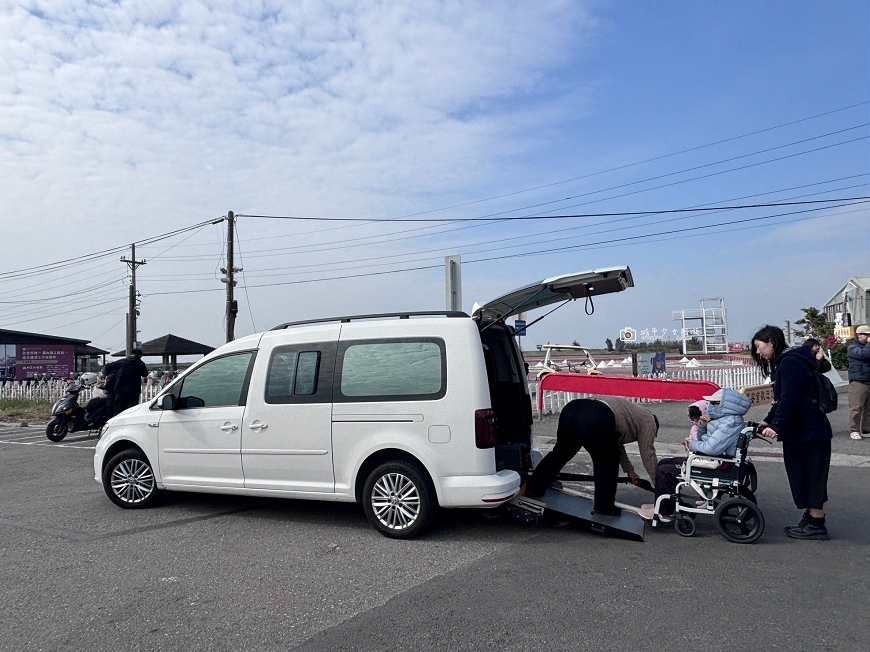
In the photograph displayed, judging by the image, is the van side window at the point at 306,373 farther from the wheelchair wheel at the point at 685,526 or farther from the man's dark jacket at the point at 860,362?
the man's dark jacket at the point at 860,362

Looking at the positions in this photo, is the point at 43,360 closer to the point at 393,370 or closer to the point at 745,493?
the point at 393,370

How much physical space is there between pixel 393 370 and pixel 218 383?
1.94 meters

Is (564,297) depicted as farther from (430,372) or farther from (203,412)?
(203,412)

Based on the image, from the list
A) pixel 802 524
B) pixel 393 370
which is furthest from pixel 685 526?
pixel 393 370

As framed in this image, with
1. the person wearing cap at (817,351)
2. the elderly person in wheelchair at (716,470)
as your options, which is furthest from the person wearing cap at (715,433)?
the person wearing cap at (817,351)

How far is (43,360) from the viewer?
1300 inches

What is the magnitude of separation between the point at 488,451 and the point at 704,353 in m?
34.5

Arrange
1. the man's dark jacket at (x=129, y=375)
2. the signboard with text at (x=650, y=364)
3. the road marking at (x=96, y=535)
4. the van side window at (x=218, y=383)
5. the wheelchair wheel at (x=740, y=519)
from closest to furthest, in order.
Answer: the wheelchair wheel at (x=740, y=519)
the road marking at (x=96, y=535)
the van side window at (x=218, y=383)
the man's dark jacket at (x=129, y=375)
the signboard with text at (x=650, y=364)

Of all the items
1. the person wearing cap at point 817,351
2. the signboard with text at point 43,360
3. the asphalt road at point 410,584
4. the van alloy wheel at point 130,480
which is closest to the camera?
the asphalt road at point 410,584

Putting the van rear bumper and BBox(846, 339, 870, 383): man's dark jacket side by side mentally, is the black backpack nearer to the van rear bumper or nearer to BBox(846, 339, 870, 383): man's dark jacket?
the van rear bumper

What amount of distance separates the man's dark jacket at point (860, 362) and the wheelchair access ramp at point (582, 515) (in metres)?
7.14

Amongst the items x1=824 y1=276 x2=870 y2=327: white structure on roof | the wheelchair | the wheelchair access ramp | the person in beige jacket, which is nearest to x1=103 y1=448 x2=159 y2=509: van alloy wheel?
the wheelchair access ramp

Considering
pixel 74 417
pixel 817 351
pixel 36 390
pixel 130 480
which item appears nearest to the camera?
pixel 130 480

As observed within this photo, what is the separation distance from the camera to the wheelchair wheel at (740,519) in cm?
548
